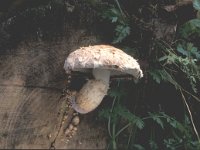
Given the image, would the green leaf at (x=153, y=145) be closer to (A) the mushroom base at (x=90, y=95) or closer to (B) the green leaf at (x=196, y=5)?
(A) the mushroom base at (x=90, y=95)

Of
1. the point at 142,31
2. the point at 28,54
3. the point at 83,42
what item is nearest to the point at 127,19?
the point at 142,31

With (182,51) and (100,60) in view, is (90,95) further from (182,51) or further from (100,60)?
(182,51)

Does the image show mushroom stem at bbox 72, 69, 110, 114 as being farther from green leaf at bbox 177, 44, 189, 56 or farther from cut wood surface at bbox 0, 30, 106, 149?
green leaf at bbox 177, 44, 189, 56

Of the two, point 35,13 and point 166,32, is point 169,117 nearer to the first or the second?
point 166,32

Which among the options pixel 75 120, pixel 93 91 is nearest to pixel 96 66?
pixel 93 91

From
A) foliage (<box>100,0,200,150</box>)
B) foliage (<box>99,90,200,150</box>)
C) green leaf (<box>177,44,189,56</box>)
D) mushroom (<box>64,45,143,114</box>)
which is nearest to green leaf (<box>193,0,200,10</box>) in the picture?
foliage (<box>100,0,200,150</box>)
